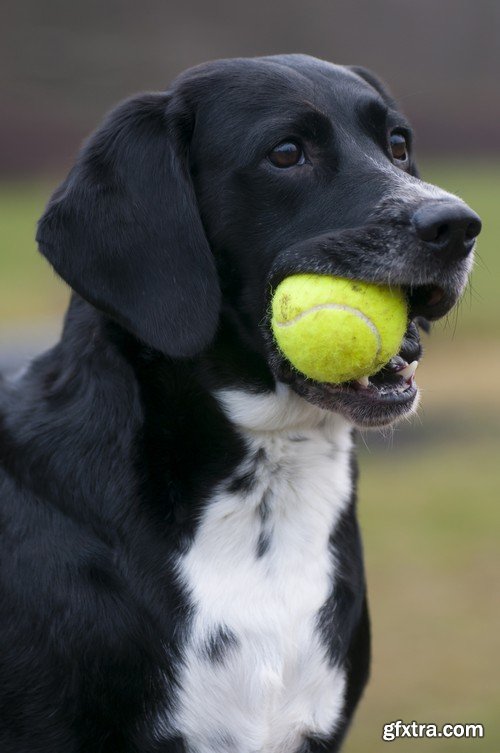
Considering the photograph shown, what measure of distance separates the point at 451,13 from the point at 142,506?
21120 millimetres

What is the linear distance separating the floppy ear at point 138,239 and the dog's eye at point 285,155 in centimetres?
20

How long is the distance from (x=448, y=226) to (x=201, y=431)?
699 mm

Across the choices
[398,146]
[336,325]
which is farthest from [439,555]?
[336,325]

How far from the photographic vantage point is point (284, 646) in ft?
8.32

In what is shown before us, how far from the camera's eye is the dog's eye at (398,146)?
9.50 ft

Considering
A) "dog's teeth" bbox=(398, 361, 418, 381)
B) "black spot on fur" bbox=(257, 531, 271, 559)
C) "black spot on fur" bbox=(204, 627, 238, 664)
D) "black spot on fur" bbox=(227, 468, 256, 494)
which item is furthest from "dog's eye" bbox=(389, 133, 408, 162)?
"black spot on fur" bbox=(204, 627, 238, 664)

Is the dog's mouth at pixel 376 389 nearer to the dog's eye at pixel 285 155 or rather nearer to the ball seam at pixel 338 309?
the ball seam at pixel 338 309

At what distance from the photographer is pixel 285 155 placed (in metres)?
2.60

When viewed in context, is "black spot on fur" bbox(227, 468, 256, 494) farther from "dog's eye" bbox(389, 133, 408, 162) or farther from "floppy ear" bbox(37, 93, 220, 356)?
"dog's eye" bbox(389, 133, 408, 162)

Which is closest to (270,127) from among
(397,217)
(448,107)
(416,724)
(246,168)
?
(246,168)

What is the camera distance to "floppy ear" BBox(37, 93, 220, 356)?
8.16 feet

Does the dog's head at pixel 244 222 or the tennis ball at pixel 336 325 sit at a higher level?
the dog's head at pixel 244 222

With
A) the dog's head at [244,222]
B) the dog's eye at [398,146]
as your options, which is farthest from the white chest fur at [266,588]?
the dog's eye at [398,146]

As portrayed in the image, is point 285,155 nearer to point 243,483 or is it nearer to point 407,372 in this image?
point 407,372
